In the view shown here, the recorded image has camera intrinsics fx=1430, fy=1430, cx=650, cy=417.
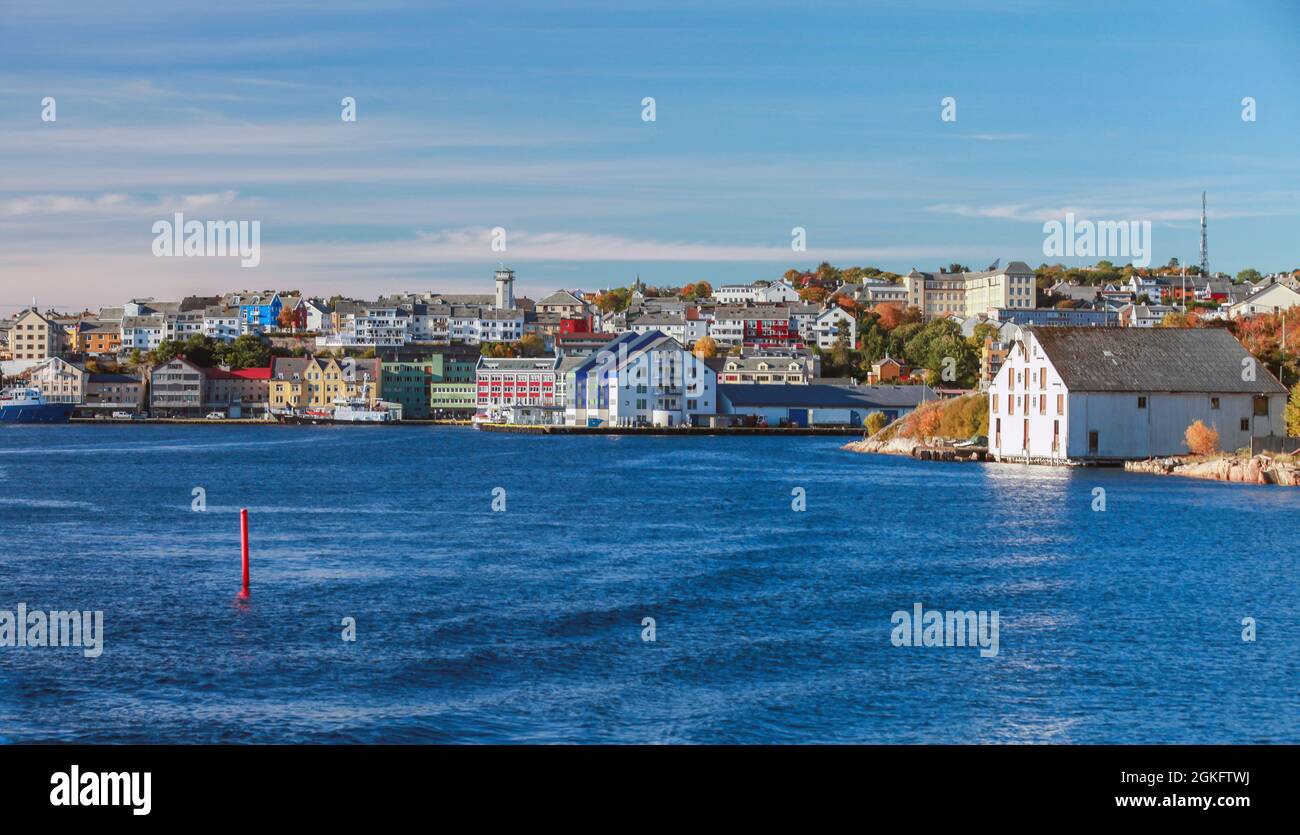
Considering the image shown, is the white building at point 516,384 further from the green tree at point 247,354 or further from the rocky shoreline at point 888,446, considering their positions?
the rocky shoreline at point 888,446

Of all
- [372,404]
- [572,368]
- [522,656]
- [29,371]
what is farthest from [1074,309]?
[522,656]

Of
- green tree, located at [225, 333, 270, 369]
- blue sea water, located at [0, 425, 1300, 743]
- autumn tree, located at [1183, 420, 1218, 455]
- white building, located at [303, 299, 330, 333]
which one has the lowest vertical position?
blue sea water, located at [0, 425, 1300, 743]

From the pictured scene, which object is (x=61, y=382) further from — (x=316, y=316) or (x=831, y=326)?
(x=831, y=326)

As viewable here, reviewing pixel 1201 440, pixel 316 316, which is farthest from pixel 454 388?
pixel 1201 440

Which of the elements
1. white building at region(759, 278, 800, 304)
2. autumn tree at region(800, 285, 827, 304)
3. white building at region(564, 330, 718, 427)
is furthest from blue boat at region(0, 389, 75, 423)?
autumn tree at region(800, 285, 827, 304)

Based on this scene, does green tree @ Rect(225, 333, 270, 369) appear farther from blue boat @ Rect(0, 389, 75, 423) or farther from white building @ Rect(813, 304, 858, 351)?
white building @ Rect(813, 304, 858, 351)
